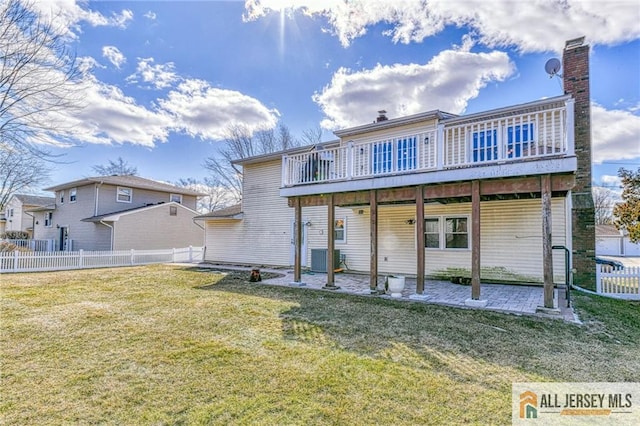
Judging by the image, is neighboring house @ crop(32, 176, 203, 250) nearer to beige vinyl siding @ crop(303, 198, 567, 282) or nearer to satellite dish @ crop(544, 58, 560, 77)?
beige vinyl siding @ crop(303, 198, 567, 282)

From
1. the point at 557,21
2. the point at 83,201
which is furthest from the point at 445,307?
the point at 83,201

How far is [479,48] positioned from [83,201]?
22888mm

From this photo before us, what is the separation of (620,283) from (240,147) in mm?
25909

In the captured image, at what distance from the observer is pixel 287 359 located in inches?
158

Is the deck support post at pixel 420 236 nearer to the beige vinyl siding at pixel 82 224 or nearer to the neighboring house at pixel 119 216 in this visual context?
the neighboring house at pixel 119 216

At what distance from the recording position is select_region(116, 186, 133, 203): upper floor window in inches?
811

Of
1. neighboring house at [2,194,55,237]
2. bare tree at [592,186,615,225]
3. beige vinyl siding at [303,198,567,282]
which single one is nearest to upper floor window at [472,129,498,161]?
beige vinyl siding at [303,198,567,282]

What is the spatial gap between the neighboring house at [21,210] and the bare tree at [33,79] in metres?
25.2

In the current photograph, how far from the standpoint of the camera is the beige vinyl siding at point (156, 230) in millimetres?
18531

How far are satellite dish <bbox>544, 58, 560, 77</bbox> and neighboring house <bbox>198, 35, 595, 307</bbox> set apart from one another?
0.91m

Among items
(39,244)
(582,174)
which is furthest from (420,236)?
(39,244)

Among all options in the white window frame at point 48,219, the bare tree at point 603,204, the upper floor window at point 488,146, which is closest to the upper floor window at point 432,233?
the upper floor window at point 488,146

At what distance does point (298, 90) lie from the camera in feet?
61.5

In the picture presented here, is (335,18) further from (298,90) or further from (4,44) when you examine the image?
(4,44)
